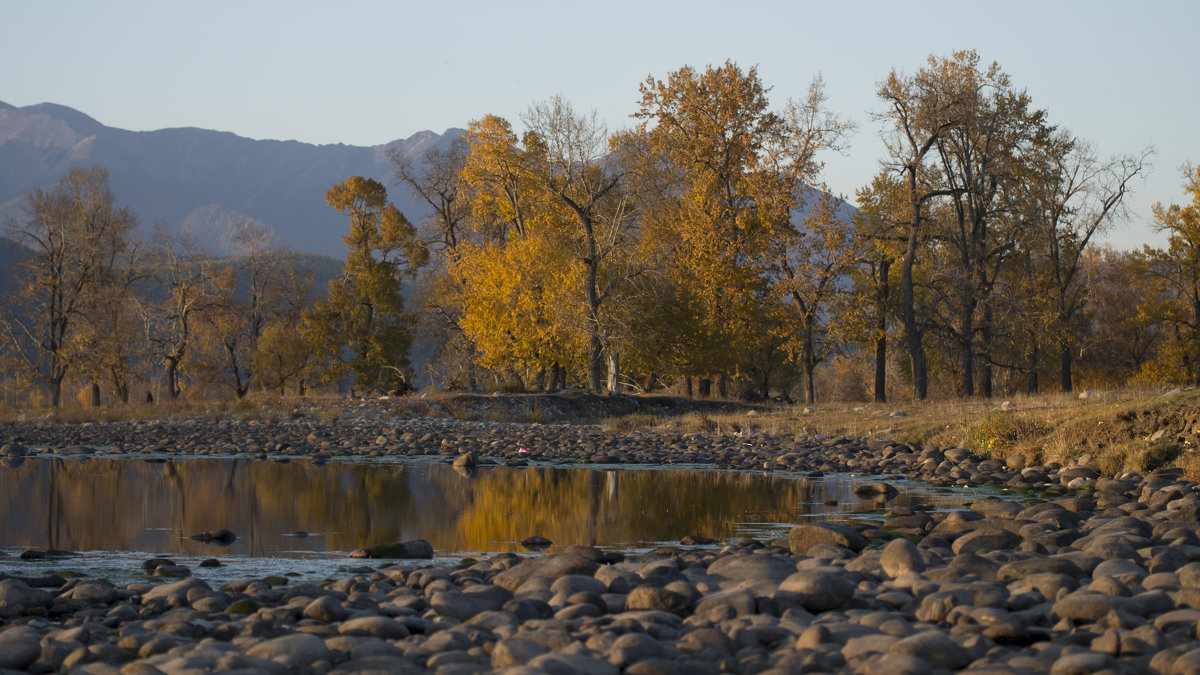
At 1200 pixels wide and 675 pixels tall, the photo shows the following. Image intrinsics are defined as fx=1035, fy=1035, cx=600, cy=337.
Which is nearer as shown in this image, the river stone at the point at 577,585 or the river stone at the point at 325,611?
the river stone at the point at 325,611

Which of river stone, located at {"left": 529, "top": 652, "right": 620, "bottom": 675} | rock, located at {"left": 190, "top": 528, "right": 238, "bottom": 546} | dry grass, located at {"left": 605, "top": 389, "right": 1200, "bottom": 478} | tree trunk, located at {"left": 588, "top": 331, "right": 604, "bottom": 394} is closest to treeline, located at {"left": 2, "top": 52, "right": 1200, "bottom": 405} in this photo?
tree trunk, located at {"left": 588, "top": 331, "right": 604, "bottom": 394}

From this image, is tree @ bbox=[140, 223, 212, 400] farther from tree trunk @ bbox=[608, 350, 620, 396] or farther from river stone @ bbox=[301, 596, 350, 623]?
river stone @ bbox=[301, 596, 350, 623]

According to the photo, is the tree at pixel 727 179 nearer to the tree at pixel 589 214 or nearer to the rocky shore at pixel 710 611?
the tree at pixel 589 214

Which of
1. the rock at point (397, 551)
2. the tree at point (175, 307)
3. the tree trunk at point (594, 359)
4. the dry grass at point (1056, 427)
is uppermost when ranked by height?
the tree at point (175, 307)

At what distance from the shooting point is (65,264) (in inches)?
2032

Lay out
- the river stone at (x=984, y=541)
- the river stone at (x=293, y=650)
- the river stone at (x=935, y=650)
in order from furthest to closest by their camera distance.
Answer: the river stone at (x=984, y=541)
the river stone at (x=293, y=650)
the river stone at (x=935, y=650)

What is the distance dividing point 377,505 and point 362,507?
0.28m

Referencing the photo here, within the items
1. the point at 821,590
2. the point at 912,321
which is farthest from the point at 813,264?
the point at 821,590

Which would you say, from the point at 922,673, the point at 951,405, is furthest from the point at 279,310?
the point at 922,673

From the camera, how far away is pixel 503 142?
36625 millimetres

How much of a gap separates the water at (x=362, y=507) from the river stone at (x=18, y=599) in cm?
165

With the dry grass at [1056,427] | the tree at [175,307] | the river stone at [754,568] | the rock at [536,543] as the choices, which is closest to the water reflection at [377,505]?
the rock at [536,543]

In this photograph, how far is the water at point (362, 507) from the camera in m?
10.4

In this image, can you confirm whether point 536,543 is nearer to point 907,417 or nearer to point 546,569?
point 546,569
